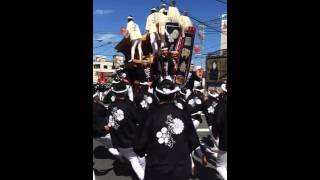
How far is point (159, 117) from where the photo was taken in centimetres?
400

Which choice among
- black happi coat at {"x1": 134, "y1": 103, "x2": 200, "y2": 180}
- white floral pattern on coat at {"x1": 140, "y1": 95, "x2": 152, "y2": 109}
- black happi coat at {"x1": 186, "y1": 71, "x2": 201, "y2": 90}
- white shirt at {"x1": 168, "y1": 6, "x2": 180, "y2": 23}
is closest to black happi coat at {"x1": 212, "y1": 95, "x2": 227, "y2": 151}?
black happi coat at {"x1": 134, "y1": 103, "x2": 200, "y2": 180}

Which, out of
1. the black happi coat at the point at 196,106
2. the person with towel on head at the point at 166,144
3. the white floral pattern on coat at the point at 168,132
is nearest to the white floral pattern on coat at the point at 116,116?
the person with towel on head at the point at 166,144

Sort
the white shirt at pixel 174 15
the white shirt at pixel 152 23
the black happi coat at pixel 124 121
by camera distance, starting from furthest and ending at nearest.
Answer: the white shirt at pixel 174 15 → the white shirt at pixel 152 23 → the black happi coat at pixel 124 121

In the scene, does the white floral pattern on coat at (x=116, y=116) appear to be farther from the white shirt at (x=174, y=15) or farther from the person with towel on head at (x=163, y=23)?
→ the white shirt at (x=174, y=15)

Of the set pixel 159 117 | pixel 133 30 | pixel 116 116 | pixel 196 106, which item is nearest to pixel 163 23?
pixel 133 30

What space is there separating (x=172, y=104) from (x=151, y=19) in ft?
14.4

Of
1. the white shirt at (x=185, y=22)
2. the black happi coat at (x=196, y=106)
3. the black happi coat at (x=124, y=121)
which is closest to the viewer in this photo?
the black happi coat at (x=124, y=121)

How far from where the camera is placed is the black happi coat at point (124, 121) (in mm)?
5402

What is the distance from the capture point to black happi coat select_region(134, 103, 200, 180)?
3912mm

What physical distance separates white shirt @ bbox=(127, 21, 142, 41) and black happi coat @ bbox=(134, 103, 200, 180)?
4.45 metres

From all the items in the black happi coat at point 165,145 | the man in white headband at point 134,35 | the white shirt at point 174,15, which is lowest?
the black happi coat at point 165,145

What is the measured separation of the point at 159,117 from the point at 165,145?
32 cm

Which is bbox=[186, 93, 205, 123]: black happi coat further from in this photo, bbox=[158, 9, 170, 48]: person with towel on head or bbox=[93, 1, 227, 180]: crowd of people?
bbox=[158, 9, 170, 48]: person with towel on head

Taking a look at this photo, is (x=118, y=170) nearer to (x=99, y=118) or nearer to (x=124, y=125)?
(x=99, y=118)
